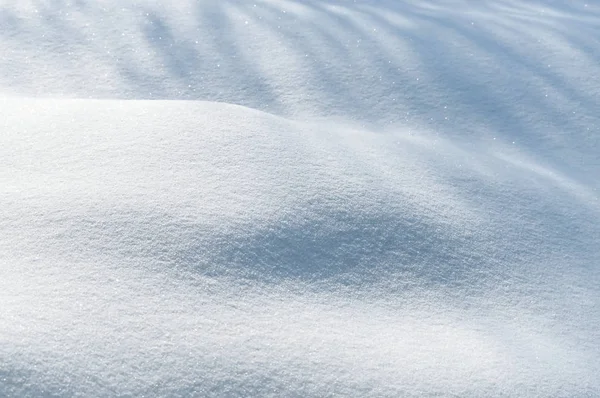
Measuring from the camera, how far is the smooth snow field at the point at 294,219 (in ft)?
4.61

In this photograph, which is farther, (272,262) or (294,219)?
(294,219)

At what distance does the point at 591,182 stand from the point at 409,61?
3.41ft

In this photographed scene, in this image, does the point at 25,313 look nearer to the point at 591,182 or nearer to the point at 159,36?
the point at 591,182

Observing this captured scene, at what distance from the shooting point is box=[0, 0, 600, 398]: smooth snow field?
141 centimetres

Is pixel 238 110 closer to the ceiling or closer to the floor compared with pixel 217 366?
closer to the ceiling

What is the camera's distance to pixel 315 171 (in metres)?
2.04

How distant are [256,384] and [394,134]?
149 centimetres

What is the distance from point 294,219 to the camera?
6.02 feet

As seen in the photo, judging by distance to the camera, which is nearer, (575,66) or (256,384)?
(256,384)

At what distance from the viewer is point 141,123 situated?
2.19 metres

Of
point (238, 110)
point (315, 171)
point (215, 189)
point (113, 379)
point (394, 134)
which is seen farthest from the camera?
point (394, 134)

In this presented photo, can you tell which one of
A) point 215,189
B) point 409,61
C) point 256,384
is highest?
point 409,61

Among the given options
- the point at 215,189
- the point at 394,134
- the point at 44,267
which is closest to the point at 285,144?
the point at 215,189

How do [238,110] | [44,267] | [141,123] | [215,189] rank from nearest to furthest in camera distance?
[44,267] → [215,189] → [141,123] → [238,110]
